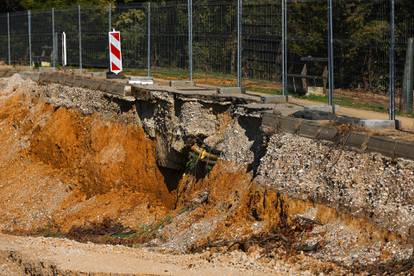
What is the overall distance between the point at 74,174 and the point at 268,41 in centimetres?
645

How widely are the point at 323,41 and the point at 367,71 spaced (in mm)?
1418

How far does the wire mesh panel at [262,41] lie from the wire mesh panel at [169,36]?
9.58ft

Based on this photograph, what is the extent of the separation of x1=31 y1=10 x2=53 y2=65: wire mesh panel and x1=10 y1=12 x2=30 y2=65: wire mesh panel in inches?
28.6

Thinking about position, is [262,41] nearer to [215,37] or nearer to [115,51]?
[215,37]

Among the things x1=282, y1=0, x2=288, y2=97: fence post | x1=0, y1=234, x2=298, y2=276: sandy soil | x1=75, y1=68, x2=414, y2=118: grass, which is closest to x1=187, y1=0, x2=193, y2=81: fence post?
x1=75, y1=68, x2=414, y2=118: grass

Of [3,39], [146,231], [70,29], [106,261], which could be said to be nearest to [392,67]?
[106,261]

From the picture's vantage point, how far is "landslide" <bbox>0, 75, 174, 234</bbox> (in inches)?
797

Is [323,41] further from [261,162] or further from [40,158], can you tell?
[40,158]

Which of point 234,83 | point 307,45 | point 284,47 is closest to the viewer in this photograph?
point 307,45

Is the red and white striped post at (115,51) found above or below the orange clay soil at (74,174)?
above

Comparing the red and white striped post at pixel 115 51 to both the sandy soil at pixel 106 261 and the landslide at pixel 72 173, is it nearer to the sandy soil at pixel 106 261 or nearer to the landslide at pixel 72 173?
the landslide at pixel 72 173

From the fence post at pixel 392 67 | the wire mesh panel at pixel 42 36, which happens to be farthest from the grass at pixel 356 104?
the wire mesh panel at pixel 42 36

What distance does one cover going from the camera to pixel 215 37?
67.8 feet

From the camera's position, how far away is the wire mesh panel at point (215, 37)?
20.0m
